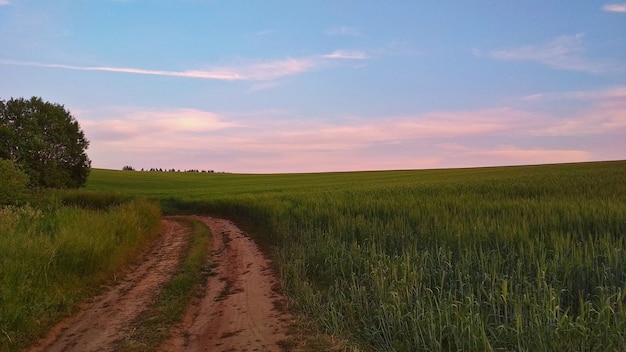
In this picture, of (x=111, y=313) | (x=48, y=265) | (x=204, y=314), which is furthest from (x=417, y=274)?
(x=48, y=265)

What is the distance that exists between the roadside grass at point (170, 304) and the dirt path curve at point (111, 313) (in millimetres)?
202

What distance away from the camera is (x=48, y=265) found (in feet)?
31.3

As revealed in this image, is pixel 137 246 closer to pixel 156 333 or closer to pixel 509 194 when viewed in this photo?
pixel 156 333

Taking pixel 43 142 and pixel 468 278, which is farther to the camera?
pixel 43 142

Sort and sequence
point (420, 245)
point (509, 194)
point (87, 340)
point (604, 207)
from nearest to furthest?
1. point (87, 340)
2. point (420, 245)
3. point (604, 207)
4. point (509, 194)

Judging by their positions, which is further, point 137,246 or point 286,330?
point 137,246

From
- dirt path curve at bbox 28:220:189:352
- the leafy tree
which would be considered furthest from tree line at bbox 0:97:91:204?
dirt path curve at bbox 28:220:189:352

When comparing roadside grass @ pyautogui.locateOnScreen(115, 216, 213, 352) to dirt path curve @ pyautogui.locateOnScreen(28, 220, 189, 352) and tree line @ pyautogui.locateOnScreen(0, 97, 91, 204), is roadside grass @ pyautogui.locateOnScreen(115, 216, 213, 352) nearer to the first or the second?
dirt path curve @ pyautogui.locateOnScreen(28, 220, 189, 352)

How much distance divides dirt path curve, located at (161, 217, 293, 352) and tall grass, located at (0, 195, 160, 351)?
2456 mm

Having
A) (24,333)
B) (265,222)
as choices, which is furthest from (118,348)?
(265,222)

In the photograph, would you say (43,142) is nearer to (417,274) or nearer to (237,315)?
(237,315)

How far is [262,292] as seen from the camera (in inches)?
377

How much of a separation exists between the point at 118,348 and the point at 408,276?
187 inches

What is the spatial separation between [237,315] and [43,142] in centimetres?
4031
